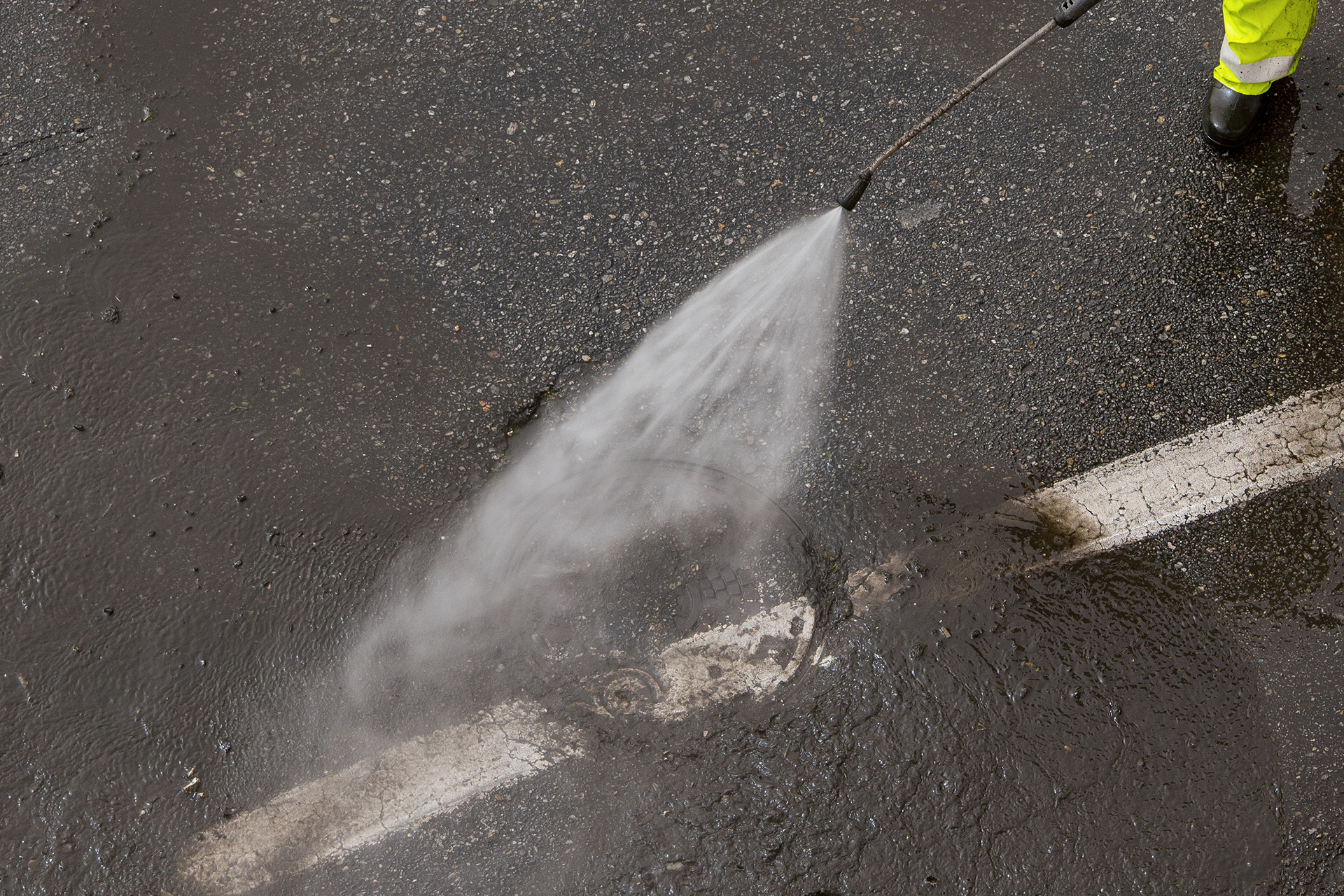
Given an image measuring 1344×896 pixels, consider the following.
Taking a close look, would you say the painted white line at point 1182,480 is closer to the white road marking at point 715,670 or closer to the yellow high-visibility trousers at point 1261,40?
the white road marking at point 715,670

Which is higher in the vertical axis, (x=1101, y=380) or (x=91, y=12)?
(x=91, y=12)

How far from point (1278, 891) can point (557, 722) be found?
2.37 meters

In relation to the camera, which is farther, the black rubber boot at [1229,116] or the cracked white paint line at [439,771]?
the black rubber boot at [1229,116]

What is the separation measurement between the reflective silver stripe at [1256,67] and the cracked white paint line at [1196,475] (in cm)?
114

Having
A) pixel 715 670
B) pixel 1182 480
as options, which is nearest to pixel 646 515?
pixel 715 670

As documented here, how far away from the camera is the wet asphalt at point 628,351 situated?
2.52 metres

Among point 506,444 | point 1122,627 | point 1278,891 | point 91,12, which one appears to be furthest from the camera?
point 91,12

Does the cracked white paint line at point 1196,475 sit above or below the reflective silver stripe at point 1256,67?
below

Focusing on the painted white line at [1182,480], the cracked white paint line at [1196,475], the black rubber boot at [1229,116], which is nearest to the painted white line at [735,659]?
the painted white line at [1182,480]

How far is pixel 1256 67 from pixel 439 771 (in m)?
3.71

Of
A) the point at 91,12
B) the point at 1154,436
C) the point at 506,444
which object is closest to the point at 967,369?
the point at 1154,436

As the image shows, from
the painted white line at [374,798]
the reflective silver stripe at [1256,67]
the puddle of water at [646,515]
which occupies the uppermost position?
the reflective silver stripe at [1256,67]

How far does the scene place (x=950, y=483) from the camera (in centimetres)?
271

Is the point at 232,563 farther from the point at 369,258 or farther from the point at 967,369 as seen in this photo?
the point at 967,369
